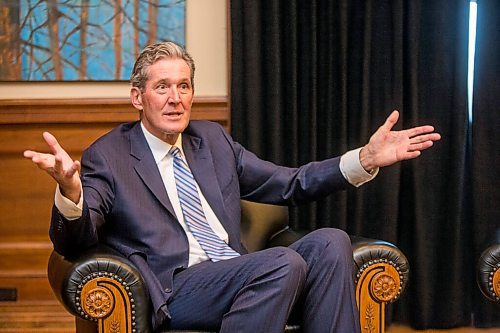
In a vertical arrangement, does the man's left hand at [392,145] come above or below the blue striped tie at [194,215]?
above

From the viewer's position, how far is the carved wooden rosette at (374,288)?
247 centimetres

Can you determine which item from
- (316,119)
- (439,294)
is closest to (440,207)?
(439,294)

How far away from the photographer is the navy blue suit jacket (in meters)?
2.40

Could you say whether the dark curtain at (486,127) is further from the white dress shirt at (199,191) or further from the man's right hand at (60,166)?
the man's right hand at (60,166)

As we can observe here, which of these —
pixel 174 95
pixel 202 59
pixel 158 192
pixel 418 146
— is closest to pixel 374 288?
pixel 418 146

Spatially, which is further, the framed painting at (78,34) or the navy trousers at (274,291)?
the framed painting at (78,34)

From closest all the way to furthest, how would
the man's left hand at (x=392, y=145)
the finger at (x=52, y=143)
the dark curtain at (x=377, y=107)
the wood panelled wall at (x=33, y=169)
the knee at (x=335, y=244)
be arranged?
the finger at (x=52, y=143), the knee at (x=335, y=244), the man's left hand at (x=392, y=145), the dark curtain at (x=377, y=107), the wood panelled wall at (x=33, y=169)

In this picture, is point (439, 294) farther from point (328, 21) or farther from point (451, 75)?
point (328, 21)

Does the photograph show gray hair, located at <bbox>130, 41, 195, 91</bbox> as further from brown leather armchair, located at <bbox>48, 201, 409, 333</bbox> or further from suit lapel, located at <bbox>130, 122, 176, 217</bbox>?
brown leather armchair, located at <bbox>48, 201, 409, 333</bbox>

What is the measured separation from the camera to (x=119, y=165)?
2.56m

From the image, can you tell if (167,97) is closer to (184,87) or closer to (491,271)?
(184,87)

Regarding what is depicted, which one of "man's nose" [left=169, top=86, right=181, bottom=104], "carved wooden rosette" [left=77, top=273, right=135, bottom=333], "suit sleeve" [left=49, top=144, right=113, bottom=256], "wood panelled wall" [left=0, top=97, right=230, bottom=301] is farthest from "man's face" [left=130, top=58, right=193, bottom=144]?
"wood panelled wall" [left=0, top=97, right=230, bottom=301]

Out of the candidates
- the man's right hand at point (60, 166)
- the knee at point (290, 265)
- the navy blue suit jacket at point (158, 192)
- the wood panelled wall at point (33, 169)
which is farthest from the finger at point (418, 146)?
the wood panelled wall at point (33, 169)

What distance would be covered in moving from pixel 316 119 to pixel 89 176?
1.19 meters
